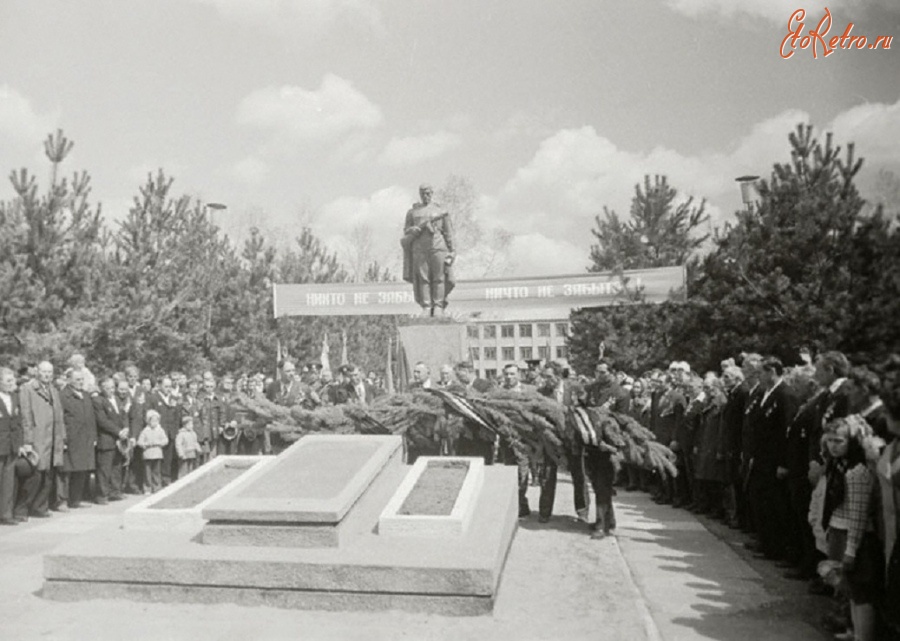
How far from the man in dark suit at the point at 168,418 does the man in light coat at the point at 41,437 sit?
219cm

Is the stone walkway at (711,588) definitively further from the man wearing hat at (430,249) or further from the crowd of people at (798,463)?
the man wearing hat at (430,249)

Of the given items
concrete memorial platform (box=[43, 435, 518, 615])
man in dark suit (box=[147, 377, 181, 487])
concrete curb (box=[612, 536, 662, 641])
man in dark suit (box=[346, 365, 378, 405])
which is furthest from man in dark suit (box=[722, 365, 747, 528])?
man in dark suit (box=[147, 377, 181, 487])

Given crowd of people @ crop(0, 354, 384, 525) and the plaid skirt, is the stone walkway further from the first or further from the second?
crowd of people @ crop(0, 354, 384, 525)

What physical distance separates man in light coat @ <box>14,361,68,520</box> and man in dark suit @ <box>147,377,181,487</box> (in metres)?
2.19

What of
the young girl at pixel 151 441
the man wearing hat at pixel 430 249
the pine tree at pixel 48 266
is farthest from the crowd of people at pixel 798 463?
the pine tree at pixel 48 266

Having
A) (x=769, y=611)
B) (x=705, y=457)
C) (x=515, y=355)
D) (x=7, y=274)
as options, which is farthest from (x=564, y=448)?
(x=515, y=355)

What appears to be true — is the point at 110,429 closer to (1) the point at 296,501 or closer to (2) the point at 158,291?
(1) the point at 296,501

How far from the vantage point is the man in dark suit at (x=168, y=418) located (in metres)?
11.8

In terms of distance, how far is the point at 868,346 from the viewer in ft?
13.6

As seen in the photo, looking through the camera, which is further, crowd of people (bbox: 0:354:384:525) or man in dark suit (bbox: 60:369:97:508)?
man in dark suit (bbox: 60:369:97:508)

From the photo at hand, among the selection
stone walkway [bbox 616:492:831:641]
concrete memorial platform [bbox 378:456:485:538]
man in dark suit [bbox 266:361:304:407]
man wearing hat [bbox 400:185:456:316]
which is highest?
man wearing hat [bbox 400:185:456:316]

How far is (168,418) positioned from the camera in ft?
39.0

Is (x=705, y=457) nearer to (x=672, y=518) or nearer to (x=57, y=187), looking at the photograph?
(x=672, y=518)

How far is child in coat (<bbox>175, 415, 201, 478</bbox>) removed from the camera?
11.9 metres
